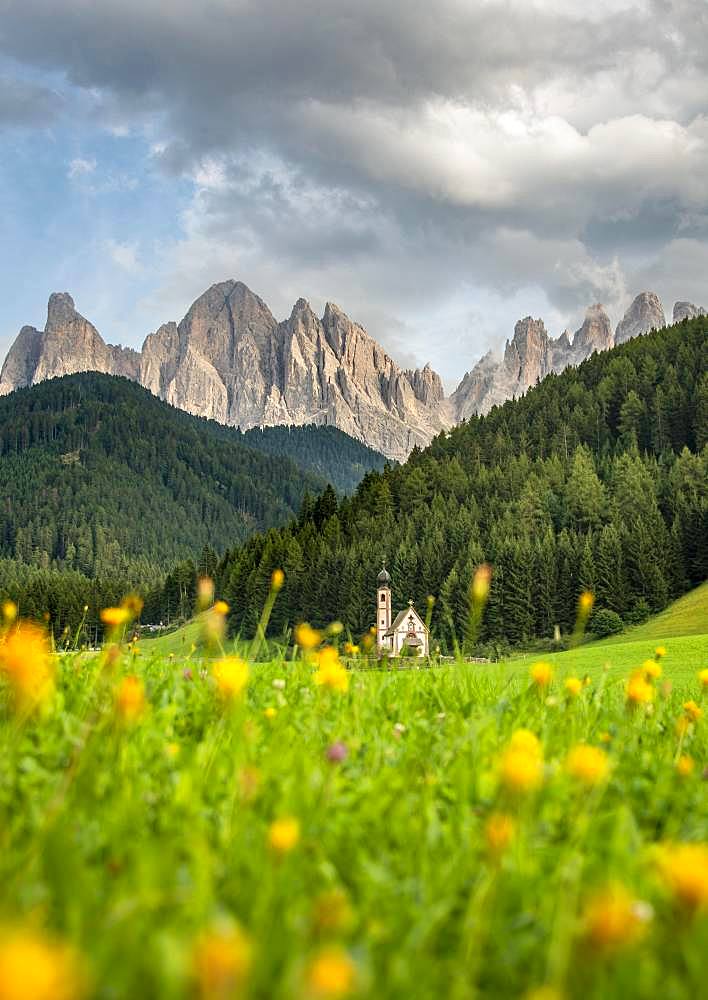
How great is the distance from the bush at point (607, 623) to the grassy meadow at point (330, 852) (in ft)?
178

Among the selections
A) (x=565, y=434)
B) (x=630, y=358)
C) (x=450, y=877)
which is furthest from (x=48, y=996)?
(x=630, y=358)

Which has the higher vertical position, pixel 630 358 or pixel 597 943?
pixel 630 358

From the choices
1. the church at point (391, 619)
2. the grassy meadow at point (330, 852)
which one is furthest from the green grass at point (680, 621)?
the grassy meadow at point (330, 852)

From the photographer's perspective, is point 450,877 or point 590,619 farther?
point 590,619

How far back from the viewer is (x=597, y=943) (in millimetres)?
1266

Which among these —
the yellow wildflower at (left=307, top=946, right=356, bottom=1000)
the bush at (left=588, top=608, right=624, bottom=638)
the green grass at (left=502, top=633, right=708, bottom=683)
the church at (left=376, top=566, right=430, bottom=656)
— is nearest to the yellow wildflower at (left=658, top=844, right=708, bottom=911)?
the yellow wildflower at (left=307, top=946, right=356, bottom=1000)

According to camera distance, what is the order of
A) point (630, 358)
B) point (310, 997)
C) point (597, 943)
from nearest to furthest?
point (310, 997) → point (597, 943) → point (630, 358)

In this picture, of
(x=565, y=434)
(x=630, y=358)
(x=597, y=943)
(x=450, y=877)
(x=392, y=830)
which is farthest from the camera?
(x=630, y=358)

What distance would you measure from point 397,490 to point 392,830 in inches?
3563

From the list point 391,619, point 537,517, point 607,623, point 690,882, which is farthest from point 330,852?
point 537,517

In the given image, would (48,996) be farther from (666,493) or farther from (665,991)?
(666,493)

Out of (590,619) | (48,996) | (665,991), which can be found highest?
(48,996)

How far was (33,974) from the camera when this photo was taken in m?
0.80

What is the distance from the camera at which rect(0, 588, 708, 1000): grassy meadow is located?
1603 millimetres
